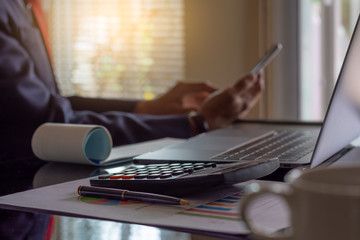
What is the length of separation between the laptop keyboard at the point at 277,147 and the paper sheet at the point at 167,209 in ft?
0.47

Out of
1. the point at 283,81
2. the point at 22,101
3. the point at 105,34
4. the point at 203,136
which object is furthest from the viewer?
the point at 105,34

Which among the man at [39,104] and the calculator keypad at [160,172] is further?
the man at [39,104]

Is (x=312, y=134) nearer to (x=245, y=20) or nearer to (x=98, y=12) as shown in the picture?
(x=245, y=20)

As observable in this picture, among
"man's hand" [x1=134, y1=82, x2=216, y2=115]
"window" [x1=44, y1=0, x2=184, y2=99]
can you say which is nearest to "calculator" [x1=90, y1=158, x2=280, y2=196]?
"man's hand" [x1=134, y1=82, x2=216, y2=115]

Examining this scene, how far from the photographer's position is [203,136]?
100 centimetres

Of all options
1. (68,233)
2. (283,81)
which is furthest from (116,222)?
(283,81)

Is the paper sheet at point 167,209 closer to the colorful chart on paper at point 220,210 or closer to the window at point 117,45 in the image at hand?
the colorful chart on paper at point 220,210

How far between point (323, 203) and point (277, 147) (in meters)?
0.56

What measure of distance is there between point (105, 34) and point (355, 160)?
8.17ft

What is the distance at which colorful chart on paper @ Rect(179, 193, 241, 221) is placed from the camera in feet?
1.70

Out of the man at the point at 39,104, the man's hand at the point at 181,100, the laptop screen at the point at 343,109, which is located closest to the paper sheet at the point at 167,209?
the laptop screen at the point at 343,109

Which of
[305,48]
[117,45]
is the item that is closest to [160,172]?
[305,48]

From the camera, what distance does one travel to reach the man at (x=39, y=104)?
3.66 ft

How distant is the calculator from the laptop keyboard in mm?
127
